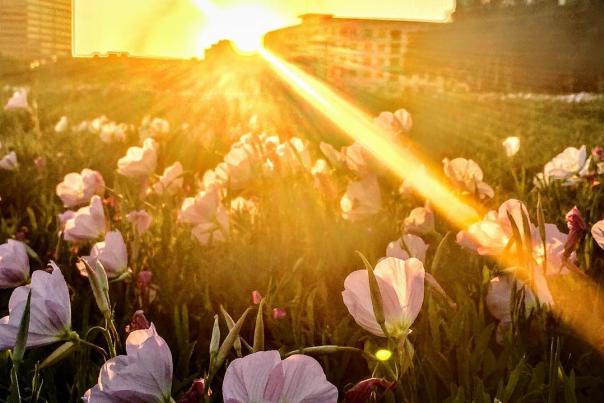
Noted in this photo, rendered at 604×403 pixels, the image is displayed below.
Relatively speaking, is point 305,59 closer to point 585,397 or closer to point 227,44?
point 227,44

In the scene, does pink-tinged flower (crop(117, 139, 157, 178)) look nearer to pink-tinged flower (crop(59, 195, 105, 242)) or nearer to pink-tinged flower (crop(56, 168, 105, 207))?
pink-tinged flower (crop(56, 168, 105, 207))

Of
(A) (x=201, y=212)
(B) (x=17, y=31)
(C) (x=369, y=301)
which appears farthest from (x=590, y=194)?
(B) (x=17, y=31)

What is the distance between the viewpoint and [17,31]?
35188 millimetres

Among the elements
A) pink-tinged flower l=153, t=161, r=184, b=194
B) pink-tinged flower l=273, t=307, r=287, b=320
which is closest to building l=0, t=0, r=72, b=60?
pink-tinged flower l=153, t=161, r=184, b=194

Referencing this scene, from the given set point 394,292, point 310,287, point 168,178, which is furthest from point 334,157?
A: point 394,292

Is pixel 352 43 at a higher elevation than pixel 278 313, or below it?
higher

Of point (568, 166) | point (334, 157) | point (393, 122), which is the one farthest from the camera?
point (568, 166)

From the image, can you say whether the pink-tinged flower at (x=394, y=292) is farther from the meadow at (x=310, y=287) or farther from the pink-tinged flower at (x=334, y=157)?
the pink-tinged flower at (x=334, y=157)

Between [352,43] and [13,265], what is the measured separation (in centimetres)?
3812

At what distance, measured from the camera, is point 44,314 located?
0.73m

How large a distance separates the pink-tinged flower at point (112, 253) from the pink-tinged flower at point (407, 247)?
1.65ft

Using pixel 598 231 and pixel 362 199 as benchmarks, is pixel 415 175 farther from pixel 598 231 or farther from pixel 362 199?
pixel 598 231

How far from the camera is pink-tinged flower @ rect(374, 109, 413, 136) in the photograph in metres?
1.87

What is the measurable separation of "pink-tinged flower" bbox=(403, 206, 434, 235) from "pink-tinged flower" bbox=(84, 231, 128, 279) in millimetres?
609
